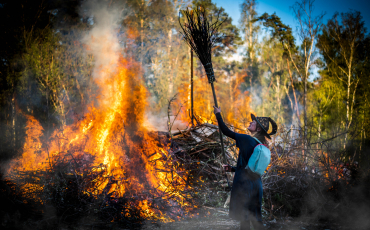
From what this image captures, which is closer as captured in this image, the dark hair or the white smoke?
the dark hair

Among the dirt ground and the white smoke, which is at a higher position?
the white smoke

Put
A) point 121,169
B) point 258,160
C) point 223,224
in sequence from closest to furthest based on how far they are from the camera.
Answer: point 258,160 → point 223,224 → point 121,169

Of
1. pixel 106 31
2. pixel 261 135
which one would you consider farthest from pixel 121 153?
pixel 106 31

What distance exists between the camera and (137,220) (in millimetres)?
4426

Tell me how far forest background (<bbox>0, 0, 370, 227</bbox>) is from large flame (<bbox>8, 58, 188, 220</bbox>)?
1871 mm

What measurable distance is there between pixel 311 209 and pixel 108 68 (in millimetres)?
8309

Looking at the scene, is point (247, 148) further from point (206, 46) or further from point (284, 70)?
point (284, 70)

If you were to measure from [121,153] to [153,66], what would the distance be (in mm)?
14285

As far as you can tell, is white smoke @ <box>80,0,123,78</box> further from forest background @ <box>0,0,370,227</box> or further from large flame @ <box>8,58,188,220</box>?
large flame @ <box>8,58,188,220</box>

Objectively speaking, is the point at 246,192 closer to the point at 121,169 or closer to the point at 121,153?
the point at 121,169

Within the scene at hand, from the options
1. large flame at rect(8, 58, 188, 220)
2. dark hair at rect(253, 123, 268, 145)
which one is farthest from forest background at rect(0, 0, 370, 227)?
dark hair at rect(253, 123, 268, 145)

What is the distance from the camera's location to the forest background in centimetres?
1009

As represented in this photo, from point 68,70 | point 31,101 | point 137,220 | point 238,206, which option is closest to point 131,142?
point 137,220

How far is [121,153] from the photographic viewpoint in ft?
18.0
